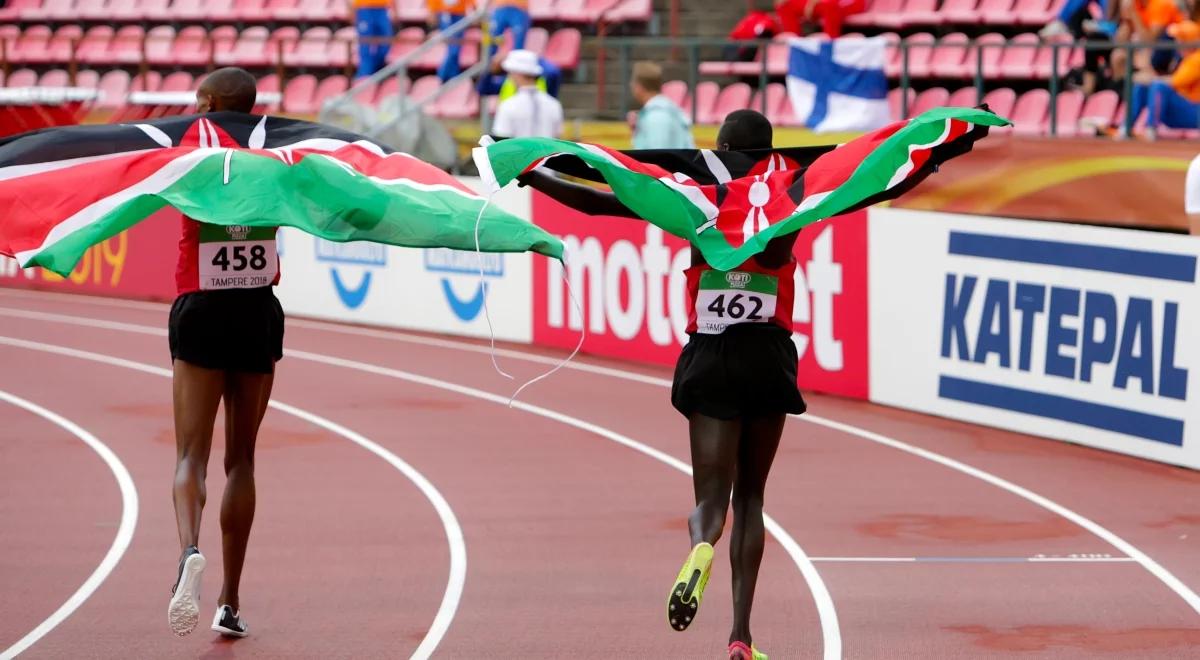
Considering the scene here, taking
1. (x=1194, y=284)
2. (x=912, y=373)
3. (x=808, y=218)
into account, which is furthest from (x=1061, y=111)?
(x=808, y=218)

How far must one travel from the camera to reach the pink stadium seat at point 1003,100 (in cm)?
1786

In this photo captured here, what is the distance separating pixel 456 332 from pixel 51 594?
34.0 feet

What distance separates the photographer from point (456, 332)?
61.1 feet

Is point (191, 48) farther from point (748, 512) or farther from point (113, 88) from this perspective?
point (748, 512)

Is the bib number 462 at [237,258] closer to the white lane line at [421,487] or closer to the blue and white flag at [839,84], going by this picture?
the white lane line at [421,487]

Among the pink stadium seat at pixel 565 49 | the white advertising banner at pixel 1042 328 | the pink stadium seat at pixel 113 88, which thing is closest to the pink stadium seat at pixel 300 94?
the pink stadium seat at pixel 113 88

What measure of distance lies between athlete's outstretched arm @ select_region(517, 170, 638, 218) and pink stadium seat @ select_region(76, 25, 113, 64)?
71.4 feet

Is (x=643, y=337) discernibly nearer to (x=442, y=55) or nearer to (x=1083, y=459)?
(x=1083, y=459)

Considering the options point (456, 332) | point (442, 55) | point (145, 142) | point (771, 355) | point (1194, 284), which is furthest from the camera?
point (442, 55)

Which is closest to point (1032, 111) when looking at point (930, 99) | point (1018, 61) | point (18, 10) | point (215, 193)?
point (1018, 61)

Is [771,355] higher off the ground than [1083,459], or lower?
higher

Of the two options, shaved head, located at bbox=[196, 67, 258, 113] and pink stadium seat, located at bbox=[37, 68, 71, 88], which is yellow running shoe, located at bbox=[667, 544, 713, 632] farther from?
pink stadium seat, located at bbox=[37, 68, 71, 88]

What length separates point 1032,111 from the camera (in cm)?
1772

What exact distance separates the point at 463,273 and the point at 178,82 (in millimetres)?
9840
